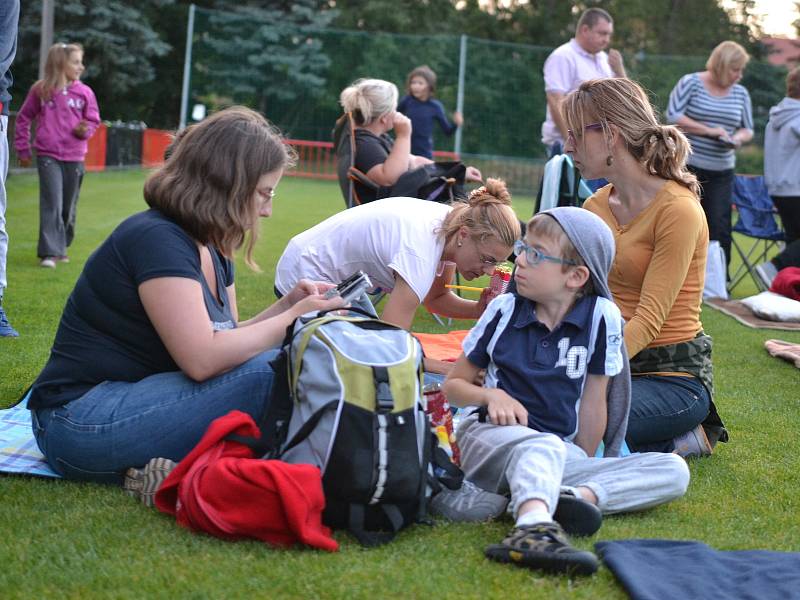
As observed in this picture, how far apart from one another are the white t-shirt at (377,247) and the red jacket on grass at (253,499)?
4.44ft

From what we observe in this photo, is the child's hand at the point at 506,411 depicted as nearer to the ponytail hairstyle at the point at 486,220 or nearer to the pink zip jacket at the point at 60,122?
the ponytail hairstyle at the point at 486,220

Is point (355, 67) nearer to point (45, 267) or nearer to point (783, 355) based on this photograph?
point (45, 267)

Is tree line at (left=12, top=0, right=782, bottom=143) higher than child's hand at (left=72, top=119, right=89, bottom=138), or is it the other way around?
tree line at (left=12, top=0, right=782, bottom=143)

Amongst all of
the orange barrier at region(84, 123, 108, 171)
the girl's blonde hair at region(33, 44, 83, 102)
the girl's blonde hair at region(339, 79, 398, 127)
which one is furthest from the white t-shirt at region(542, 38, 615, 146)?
the orange barrier at region(84, 123, 108, 171)

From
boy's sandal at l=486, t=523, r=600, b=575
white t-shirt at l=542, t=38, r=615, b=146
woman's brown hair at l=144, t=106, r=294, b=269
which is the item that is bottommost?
boy's sandal at l=486, t=523, r=600, b=575

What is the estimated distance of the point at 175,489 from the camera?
304 centimetres

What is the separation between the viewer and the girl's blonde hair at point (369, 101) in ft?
22.8

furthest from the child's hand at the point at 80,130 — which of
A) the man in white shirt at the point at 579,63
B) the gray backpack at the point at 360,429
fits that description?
the gray backpack at the point at 360,429

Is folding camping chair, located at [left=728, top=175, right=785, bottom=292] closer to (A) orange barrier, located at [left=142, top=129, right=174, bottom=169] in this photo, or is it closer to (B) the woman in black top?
(B) the woman in black top

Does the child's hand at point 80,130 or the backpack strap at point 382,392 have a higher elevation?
the child's hand at point 80,130

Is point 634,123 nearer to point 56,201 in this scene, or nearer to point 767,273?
point 767,273

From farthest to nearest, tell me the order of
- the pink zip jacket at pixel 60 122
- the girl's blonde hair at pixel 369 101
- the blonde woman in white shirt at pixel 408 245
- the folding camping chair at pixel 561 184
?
the pink zip jacket at pixel 60 122
the girl's blonde hair at pixel 369 101
the folding camping chair at pixel 561 184
the blonde woman in white shirt at pixel 408 245

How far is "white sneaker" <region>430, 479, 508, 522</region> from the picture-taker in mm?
3150

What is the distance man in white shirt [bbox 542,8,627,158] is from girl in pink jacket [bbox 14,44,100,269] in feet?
12.6
